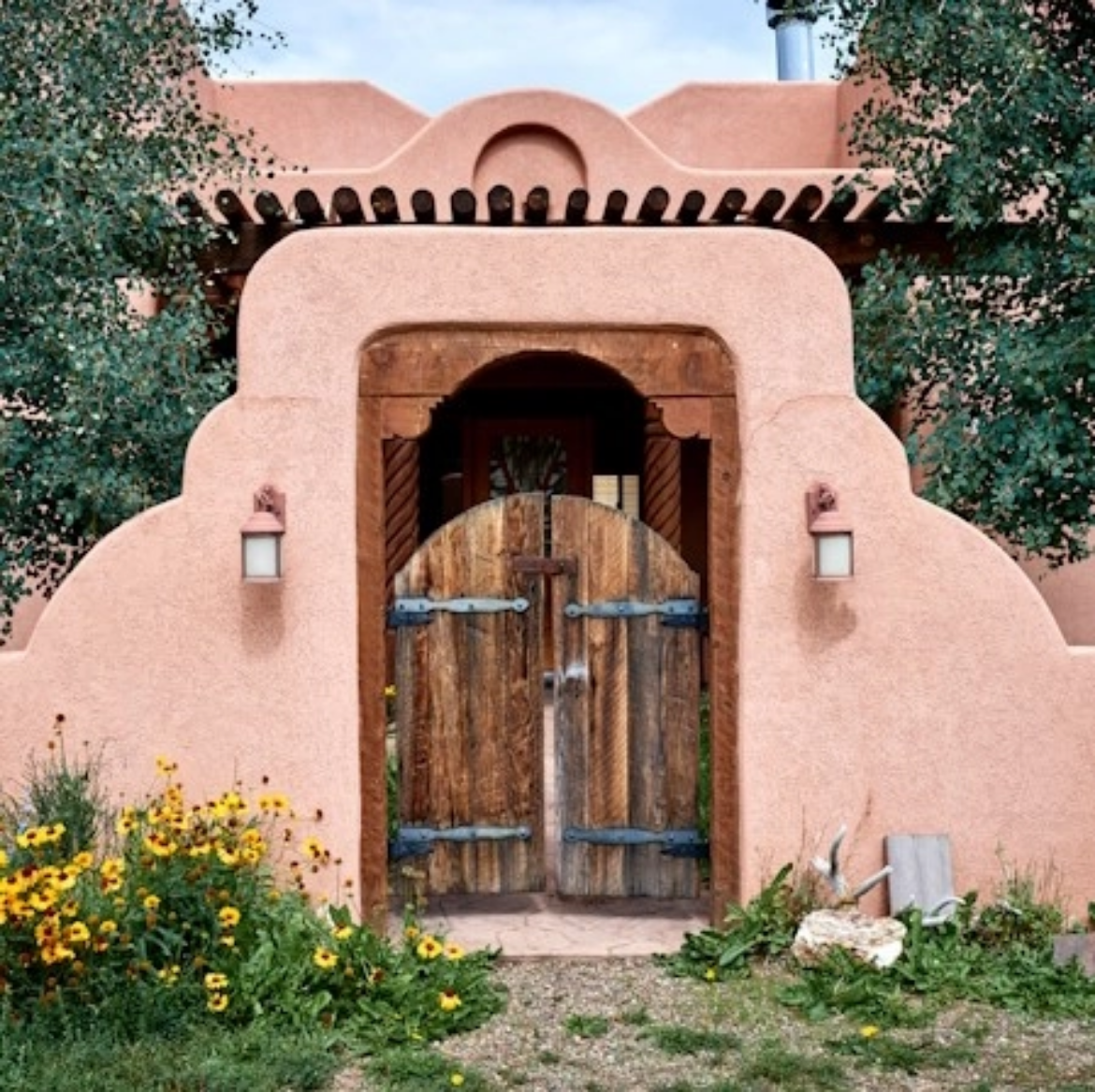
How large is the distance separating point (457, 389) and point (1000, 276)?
12.2ft

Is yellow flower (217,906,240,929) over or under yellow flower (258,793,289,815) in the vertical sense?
under

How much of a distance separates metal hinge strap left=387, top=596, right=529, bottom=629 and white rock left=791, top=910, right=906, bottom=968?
1.86 m

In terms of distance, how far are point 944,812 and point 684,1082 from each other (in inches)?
73.1

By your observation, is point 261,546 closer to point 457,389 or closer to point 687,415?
point 457,389

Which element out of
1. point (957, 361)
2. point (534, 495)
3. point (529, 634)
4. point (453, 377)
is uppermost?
point (957, 361)

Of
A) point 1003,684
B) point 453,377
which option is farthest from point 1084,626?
point 453,377

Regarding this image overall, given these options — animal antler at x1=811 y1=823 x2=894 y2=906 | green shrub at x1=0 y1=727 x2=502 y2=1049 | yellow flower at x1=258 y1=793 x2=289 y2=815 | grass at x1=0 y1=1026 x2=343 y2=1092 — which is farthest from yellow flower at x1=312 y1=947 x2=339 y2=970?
animal antler at x1=811 y1=823 x2=894 y2=906

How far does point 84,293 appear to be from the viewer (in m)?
6.49

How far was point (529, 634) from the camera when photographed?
18.6ft

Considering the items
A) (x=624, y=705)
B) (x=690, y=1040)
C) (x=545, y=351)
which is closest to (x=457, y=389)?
(x=545, y=351)

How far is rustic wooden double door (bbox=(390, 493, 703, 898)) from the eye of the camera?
564 cm

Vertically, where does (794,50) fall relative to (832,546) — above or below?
above

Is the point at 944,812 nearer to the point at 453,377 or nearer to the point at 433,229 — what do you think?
the point at 453,377

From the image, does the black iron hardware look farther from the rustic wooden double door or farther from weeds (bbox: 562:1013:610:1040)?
weeds (bbox: 562:1013:610:1040)
